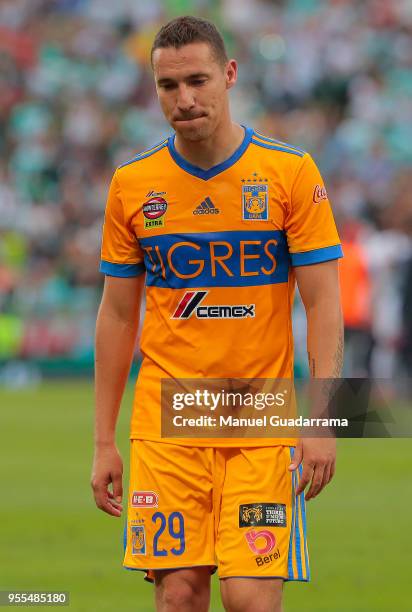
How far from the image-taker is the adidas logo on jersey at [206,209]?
17.4 ft

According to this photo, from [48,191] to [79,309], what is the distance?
324 cm

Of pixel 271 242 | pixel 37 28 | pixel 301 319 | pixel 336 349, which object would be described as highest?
pixel 37 28

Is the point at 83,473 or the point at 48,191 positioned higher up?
the point at 48,191

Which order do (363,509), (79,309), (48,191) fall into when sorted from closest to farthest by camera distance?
1. (363,509)
2. (79,309)
3. (48,191)

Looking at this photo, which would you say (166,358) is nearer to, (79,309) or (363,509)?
(363,509)

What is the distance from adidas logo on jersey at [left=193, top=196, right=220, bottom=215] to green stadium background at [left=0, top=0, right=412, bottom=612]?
21.3ft

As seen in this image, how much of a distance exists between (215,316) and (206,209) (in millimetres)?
399

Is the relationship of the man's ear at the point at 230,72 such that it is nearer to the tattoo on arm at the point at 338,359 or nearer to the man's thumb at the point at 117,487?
the tattoo on arm at the point at 338,359

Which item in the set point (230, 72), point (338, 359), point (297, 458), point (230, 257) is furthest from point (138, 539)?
point (230, 72)

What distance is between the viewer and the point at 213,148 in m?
5.34

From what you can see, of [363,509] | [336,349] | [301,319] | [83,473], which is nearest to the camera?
[336,349]

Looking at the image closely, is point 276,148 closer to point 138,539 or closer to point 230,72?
point 230,72

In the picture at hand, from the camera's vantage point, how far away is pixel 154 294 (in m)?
5.42

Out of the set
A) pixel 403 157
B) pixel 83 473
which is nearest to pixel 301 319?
pixel 403 157
